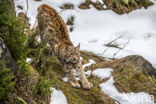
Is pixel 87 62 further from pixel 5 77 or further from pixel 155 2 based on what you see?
pixel 155 2

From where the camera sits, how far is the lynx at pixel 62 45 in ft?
14.3

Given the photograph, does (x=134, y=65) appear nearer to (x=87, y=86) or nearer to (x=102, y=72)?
(x=102, y=72)

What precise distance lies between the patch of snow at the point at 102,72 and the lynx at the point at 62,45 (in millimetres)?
352

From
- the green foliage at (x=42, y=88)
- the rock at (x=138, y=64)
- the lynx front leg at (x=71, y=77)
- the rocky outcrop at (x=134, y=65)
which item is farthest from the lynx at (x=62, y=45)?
the green foliage at (x=42, y=88)

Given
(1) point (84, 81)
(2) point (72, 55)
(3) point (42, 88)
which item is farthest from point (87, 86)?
(3) point (42, 88)

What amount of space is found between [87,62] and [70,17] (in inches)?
137

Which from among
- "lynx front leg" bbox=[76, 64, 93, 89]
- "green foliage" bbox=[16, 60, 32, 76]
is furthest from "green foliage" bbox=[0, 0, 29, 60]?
"lynx front leg" bbox=[76, 64, 93, 89]

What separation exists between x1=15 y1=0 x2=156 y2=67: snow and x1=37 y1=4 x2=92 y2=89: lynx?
231 centimetres

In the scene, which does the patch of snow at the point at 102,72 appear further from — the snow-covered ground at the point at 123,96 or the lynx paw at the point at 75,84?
the lynx paw at the point at 75,84

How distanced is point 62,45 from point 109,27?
479 cm

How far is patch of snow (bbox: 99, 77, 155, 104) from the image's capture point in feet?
12.4

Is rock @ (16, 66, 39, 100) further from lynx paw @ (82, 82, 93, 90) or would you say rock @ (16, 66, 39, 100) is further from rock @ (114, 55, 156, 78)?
rock @ (114, 55, 156, 78)

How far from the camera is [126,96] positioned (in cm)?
388

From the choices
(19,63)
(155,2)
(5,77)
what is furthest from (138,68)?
(155,2)
